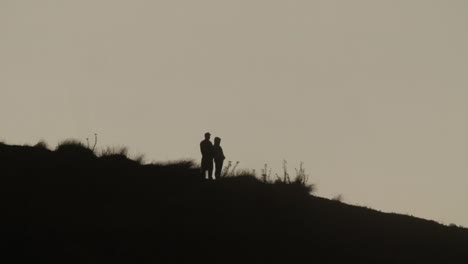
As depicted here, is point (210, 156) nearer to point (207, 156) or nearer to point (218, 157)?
point (207, 156)

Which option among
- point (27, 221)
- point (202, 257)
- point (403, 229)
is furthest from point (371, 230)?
point (27, 221)

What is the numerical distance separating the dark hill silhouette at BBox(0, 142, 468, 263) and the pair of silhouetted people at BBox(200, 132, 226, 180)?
381mm

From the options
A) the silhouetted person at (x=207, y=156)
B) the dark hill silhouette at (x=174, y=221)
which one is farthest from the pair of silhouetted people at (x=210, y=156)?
the dark hill silhouette at (x=174, y=221)

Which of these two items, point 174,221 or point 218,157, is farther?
point 218,157

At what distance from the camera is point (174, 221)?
59.3ft

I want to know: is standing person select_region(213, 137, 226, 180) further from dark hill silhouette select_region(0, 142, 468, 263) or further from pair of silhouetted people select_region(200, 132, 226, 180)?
dark hill silhouette select_region(0, 142, 468, 263)

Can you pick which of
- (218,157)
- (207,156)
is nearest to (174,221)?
(207,156)

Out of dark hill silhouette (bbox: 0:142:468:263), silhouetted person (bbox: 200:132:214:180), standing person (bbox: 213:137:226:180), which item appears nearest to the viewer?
dark hill silhouette (bbox: 0:142:468:263)

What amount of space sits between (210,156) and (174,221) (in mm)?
4996

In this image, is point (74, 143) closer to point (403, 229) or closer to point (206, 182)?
point (206, 182)

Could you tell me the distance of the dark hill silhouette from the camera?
15.7 meters

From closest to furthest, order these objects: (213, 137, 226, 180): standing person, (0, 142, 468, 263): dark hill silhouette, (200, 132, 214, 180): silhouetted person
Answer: (0, 142, 468, 263): dark hill silhouette, (200, 132, 214, 180): silhouetted person, (213, 137, 226, 180): standing person

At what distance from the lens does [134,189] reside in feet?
66.0

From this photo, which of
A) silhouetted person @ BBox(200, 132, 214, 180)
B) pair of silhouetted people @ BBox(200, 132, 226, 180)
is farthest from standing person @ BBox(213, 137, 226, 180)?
silhouetted person @ BBox(200, 132, 214, 180)
